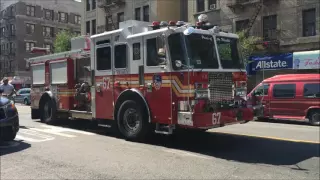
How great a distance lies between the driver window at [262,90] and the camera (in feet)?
52.5

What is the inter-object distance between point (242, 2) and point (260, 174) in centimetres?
2172

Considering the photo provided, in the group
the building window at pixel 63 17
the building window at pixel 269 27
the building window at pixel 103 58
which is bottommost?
the building window at pixel 103 58

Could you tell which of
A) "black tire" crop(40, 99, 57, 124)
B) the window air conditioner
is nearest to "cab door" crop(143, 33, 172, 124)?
"black tire" crop(40, 99, 57, 124)

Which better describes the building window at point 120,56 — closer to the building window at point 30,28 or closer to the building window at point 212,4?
the building window at point 212,4

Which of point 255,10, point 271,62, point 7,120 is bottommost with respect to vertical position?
point 7,120

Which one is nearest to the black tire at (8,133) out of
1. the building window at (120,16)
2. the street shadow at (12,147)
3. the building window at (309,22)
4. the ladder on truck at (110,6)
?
the street shadow at (12,147)

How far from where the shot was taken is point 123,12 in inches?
1383

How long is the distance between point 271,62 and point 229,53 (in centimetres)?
1670

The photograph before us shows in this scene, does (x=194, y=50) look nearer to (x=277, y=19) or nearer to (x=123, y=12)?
(x=277, y=19)

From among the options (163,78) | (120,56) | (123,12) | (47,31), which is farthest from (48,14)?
(163,78)

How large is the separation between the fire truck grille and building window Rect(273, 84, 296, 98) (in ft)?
24.3

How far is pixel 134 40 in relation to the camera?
914 centimetres

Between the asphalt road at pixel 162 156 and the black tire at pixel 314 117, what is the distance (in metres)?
4.17

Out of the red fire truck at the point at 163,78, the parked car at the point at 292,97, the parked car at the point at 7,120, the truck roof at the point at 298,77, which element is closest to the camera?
the red fire truck at the point at 163,78
